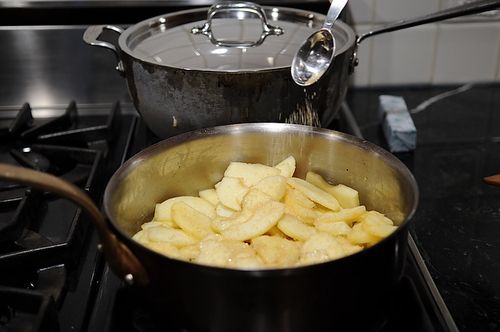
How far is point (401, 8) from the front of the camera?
1.20 meters

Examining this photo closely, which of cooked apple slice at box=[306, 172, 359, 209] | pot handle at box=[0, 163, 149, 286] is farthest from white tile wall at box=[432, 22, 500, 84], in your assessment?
pot handle at box=[0, 163, 149, 286]

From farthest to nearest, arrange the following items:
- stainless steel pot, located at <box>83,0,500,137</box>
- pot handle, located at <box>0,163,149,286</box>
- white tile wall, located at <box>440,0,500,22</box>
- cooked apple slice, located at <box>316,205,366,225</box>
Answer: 1. white tile wall, located at <box>440,0,500,22</box>
2. stainless steel pot, located at <box>83,0,500,137</box>
3. cooked apple slice, located at <box>316,205,366,225</box>
4. pot handle, located at <box>0,163,149,286</box>

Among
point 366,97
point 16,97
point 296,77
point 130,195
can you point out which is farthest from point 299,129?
point 16,97

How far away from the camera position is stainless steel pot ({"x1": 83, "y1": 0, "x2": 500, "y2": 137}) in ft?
2.69

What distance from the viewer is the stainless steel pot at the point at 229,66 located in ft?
2.69

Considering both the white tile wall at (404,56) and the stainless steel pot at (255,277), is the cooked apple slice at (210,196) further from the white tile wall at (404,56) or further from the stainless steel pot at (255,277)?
the white tile wall at (404,56)

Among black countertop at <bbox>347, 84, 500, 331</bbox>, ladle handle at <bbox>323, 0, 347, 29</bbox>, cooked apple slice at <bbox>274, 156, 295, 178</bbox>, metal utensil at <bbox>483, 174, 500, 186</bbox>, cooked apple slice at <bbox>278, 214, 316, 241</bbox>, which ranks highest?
ladle handle at <bbox>323, 0, 347, 29</bbox>

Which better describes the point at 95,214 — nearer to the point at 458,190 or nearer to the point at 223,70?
the point at 223,70

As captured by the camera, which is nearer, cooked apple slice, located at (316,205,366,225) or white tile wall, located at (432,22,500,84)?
cooked apple slice, located at (316,205,366,225)

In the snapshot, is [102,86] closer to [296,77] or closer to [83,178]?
[83,178]

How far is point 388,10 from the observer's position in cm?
121

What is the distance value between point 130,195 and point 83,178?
0.22m

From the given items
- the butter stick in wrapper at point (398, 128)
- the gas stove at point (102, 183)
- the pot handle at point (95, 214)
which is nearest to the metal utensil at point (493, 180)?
the gas stove at point (102, 183)

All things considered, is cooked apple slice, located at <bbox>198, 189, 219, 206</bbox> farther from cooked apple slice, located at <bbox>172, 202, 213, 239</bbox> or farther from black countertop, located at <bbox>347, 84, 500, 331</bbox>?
black countertop, located at <bbox>347, 84, 500, 331</bbox>
